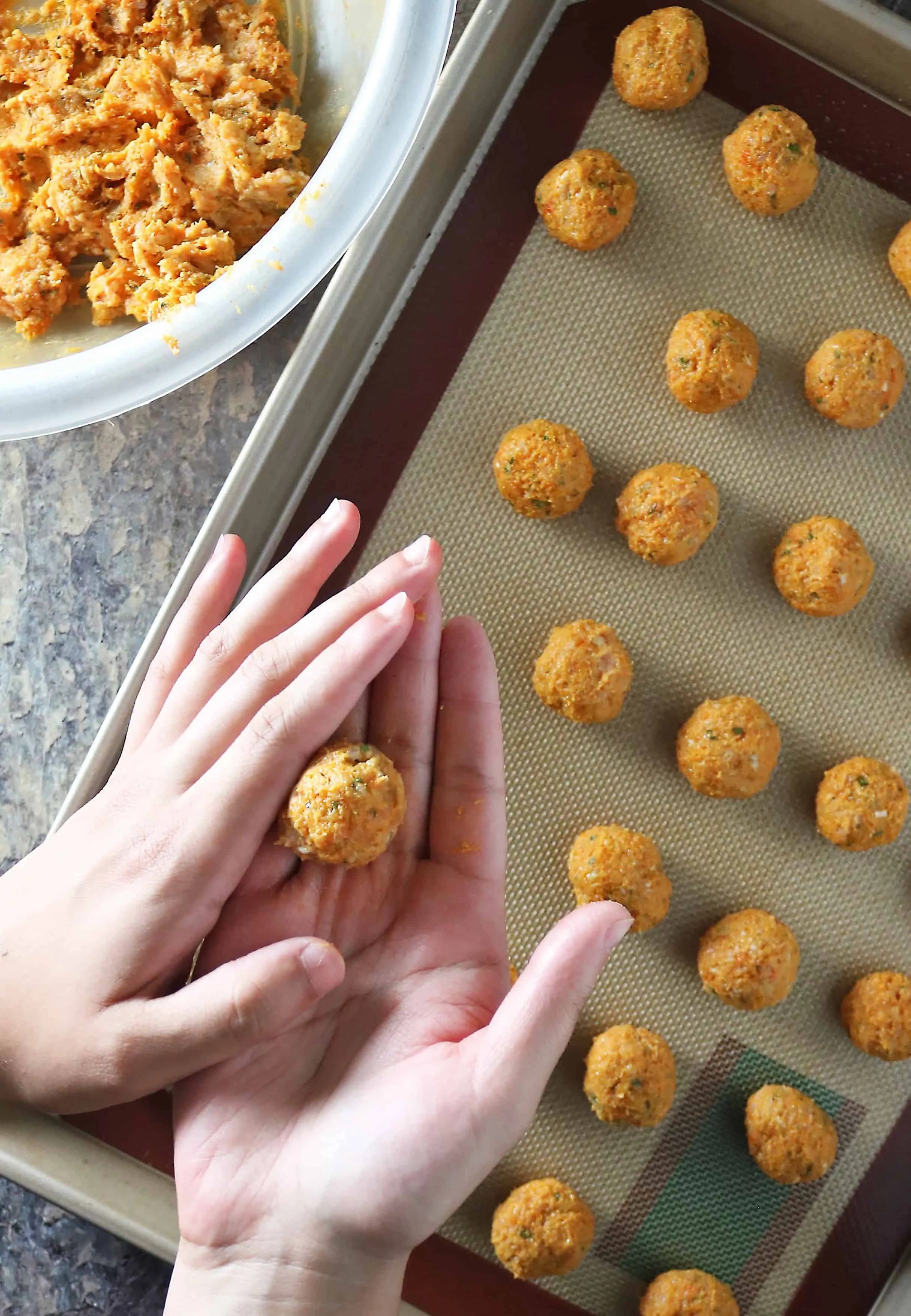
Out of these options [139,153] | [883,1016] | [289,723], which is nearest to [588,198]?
[139,153]

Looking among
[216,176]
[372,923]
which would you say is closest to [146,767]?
[372,923]

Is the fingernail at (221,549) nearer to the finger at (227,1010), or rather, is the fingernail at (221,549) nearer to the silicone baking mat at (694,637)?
the silicone baking mat at (694,637)

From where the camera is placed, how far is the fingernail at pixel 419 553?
3.24 ft

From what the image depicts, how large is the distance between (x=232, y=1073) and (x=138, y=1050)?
9 centimetres

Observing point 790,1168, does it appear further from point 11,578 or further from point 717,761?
point 11,578

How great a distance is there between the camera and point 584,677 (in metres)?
1.21

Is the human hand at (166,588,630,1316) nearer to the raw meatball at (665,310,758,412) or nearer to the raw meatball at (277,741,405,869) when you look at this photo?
the raw meatball at (277,741,405,869)

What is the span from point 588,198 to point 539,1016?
33.5 inches

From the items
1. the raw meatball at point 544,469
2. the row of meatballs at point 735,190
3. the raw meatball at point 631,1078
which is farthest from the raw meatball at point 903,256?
the raw meatball at point 631,1078

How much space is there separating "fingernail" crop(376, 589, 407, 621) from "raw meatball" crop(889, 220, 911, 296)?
726mm

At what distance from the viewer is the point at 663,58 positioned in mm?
1198

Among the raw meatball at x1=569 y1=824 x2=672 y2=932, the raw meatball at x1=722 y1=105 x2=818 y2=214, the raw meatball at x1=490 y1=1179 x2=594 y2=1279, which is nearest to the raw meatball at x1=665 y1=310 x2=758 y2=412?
the raw meatball at x1=722 y1=105 x2=818 y2=214

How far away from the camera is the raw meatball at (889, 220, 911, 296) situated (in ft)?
4.01

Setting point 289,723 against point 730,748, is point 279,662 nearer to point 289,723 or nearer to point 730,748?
point 289,723
